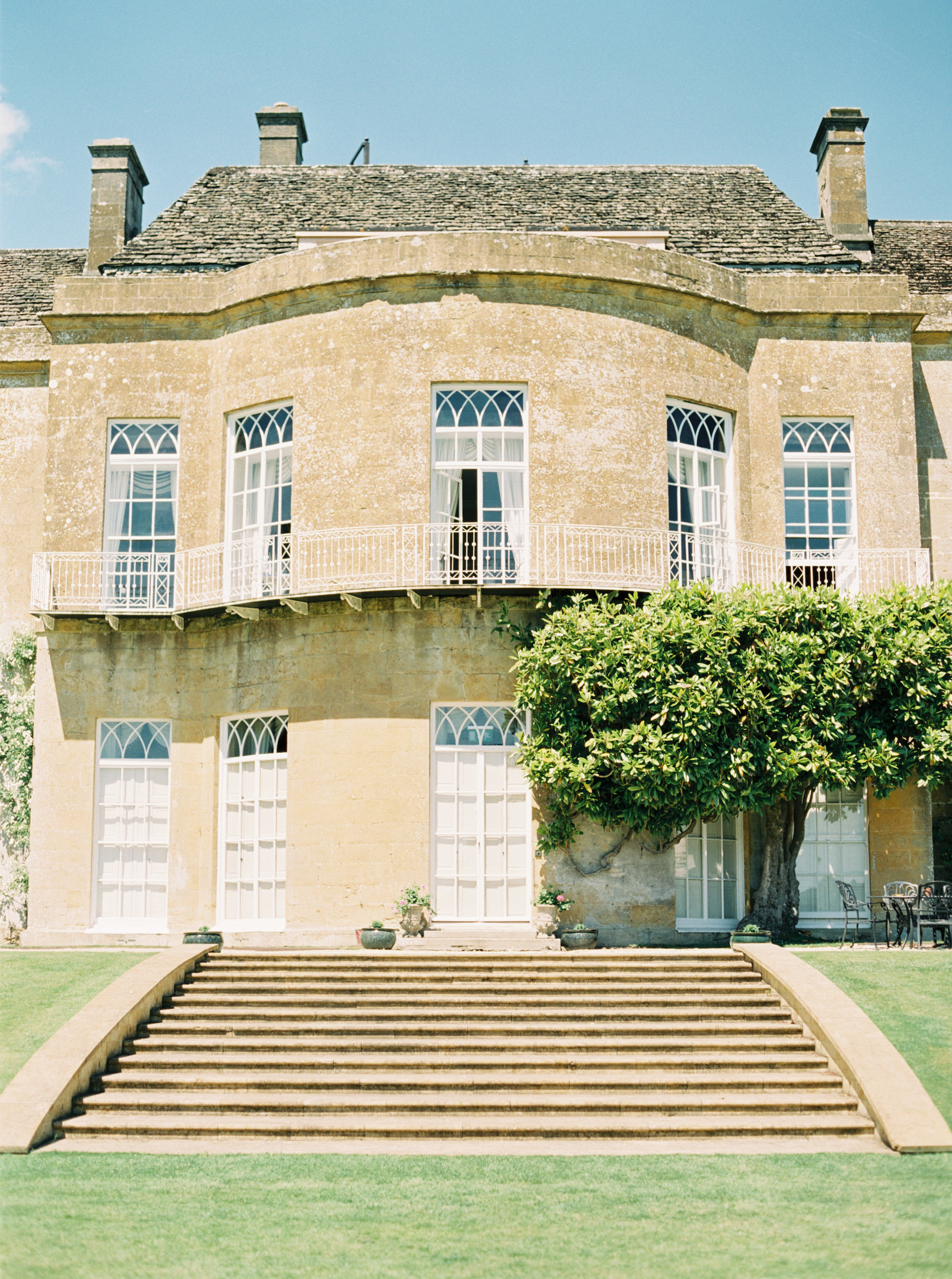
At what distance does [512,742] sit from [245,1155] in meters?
8.48

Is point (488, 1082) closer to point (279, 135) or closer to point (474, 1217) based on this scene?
point (474, 1217)

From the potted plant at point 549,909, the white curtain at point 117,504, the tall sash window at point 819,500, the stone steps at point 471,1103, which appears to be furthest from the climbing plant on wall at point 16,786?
the tall sash window at point 819,500

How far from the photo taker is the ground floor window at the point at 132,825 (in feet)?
66.2

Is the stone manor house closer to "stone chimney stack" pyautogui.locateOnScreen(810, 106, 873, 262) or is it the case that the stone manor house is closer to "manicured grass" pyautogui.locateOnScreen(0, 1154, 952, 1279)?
"stone chimney stack" pyautogui.locateOnScreen(810, 106, 873, 262)

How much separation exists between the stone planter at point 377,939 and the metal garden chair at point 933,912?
6.30 metres

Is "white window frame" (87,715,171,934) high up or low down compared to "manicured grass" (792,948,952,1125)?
up

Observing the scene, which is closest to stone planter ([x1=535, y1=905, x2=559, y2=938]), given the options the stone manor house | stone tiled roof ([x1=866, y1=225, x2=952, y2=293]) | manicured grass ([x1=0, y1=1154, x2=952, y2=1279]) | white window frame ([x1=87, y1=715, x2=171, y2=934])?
the stone manor house

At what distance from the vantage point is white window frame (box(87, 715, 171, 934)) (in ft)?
65.8

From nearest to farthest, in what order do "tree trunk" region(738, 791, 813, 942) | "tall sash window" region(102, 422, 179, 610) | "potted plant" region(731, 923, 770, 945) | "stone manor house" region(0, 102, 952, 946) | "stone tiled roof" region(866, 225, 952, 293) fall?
"potted plant" region(731, 923, 770, 945), "stone manor house" region(0, 102, 952, 946), "tree trunk" region(738, 791, 813, 942), "tall sash window" region(102, 422, 179, 610), "stone tiled roof" region(866, 225, 952, 293)

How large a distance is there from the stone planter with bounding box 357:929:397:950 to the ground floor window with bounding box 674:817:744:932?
13.3 feet

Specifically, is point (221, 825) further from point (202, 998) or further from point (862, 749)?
point (862, 749)

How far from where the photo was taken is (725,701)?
17406 mm

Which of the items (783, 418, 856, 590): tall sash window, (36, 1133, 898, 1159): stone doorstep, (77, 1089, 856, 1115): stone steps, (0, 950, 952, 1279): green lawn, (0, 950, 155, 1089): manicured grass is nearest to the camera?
(0, 950, 952, 1279): green lawn

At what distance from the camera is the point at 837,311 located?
21.2 m
